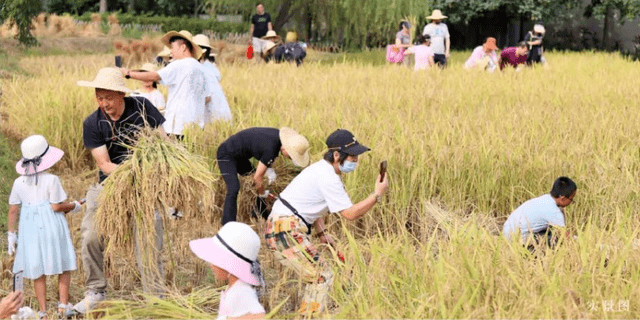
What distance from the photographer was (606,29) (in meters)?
26.6

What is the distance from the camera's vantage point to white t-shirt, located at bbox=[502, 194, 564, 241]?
17.2ft

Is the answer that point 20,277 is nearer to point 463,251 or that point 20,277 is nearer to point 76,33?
point 463,251

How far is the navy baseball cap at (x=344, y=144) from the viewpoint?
478 centimetres

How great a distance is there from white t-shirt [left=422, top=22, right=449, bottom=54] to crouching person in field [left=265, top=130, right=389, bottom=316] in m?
9.62

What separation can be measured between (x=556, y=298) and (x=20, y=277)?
2.69 metres

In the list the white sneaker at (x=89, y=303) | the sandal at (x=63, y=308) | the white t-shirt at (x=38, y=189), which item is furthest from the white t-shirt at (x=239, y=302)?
the white t-shirt at (x=38, y=189)

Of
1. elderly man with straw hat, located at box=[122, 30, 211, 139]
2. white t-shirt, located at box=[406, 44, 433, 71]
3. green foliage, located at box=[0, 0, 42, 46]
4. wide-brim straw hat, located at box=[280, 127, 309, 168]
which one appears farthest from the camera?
white t-shirt, located at box=[406, 44, 433, 71]

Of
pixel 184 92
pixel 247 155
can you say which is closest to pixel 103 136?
pixel 247 155

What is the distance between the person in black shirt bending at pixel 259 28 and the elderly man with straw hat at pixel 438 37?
13.4 ft

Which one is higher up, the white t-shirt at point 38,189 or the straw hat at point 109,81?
the straw hat at point 109,81

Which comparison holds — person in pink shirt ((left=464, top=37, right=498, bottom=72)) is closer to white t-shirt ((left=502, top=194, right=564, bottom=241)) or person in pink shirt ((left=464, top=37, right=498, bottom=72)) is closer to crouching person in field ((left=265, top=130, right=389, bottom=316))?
white t-shirt ((left=502, top=194, right=564, bottom=241))

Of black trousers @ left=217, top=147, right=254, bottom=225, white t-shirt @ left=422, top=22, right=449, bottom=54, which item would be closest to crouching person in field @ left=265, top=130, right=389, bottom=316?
black trousers @ left=217, top=147, right=254, bottom=225

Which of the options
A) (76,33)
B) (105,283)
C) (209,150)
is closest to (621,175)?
(209,150)

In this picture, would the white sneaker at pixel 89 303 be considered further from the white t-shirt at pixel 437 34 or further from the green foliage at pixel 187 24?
the green foliage at pixel 187 24
